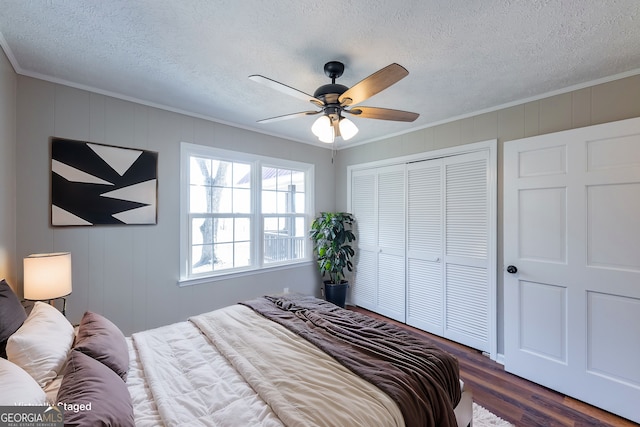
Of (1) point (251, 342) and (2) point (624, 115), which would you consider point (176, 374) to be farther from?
(2) point (624, 115)

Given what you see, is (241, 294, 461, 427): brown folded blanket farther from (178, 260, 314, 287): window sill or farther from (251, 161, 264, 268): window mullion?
(251, 161, 264, 268): window mullion

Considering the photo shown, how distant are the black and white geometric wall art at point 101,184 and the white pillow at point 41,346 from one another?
1.16 m

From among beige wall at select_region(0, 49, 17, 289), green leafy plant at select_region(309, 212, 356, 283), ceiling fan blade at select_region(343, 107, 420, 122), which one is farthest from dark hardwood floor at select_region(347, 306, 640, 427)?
beige wall at select_region(0, 49, 17, 289)

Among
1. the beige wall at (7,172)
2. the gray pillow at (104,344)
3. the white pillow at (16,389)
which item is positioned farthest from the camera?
the beige wall at (7,172)

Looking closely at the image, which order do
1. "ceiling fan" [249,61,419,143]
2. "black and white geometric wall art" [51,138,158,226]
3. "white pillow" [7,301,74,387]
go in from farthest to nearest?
"black and white geometric wall art" [51,138,158,226] < "ceiling fan" [249,61,419,143] < "white pillow" [7,301,74,387]

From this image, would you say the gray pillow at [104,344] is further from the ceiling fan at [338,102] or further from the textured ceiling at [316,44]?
the textured ceiling at [316,44]

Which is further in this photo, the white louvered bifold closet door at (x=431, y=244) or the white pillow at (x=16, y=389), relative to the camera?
the white louvered bifold closet door at (x=431, y=244)

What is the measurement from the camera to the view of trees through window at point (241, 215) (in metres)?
3.13

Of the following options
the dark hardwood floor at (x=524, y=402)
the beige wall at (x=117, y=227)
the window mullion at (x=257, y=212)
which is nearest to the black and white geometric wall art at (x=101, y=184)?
the beige wall at (x=117, y=227)

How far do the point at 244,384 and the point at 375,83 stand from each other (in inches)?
68.7

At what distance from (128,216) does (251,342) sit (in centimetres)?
185

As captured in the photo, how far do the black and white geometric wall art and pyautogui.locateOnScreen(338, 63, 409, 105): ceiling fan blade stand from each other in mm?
2100

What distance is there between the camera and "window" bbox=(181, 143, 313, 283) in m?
3.07

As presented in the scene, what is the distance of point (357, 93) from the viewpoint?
5.56 ft
